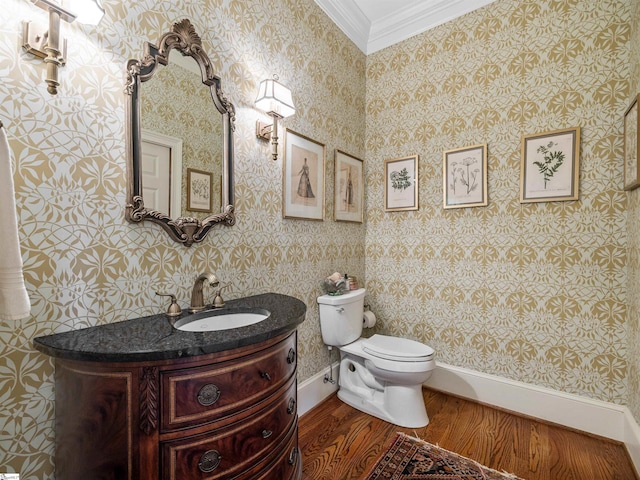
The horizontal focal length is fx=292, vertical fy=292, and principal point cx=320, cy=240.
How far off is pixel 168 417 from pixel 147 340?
0.78ft

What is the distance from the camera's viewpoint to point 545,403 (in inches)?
77.5

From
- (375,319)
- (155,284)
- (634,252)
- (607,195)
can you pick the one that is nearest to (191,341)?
(155,284)

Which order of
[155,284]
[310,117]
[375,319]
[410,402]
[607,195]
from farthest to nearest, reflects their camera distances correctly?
[375,319], [310,117], [410,402], [607,195], [155,284]

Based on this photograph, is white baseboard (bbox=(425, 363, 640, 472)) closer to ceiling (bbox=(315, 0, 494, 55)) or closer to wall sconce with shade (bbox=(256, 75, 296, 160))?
wall sconce with shade (bbox=(256, 75, 296, 160))

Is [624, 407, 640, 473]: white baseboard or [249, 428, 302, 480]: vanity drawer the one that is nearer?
[249, 428, 302, 480]: vanity drawer

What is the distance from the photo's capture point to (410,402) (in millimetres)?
1936

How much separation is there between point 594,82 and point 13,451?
131 inches

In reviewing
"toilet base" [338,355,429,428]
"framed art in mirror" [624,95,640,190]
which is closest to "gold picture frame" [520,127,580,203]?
"framed art in mirror" [624,95,640,190]

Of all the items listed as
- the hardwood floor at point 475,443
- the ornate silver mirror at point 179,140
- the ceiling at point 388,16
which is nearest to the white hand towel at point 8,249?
the ornate silver mirror at point 179,140

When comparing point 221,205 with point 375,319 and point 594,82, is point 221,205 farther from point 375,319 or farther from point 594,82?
point 594,82

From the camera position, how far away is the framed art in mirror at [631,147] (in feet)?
4.96

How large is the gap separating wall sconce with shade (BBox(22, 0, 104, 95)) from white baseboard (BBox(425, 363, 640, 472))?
280cm

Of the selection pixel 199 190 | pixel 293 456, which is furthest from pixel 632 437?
pixel 199 190

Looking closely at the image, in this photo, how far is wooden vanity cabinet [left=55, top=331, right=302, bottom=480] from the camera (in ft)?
2.73
